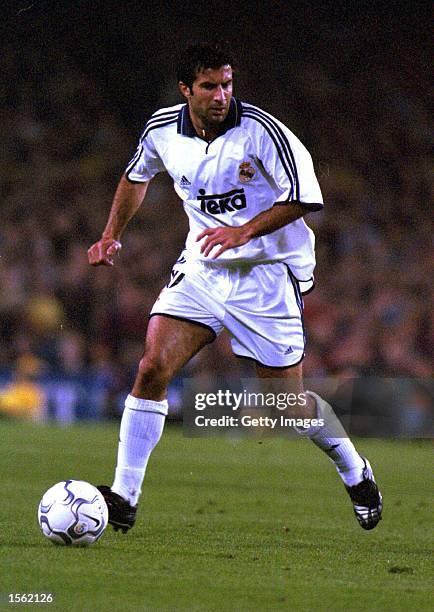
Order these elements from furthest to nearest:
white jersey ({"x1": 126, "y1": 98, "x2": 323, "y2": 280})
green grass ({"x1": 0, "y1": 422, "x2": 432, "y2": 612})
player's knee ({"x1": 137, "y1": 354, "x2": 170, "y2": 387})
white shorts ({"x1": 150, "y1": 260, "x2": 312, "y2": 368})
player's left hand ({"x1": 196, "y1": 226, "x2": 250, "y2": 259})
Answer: white shorts ({"x1": 150, "y1": 260, "x2": 312, "y2": 368}), white jersey ({"x1": 126, "y1": 98, "x2": 323, "y2": 280}), player's knee ({"x1": 137, "y1": 354, "x2": 170, "y2": 387}), player's left hand ({"x1": 196, "y1": 226, "x2": 250, "y2": 259}), green grass ({"x1": 0, "y1": 422, "x2": 432, "y2": 612})

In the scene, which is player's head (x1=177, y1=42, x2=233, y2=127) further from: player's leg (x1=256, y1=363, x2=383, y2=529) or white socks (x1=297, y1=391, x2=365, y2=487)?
white socks (x1=297, y1=391, x2=365, y2=487)

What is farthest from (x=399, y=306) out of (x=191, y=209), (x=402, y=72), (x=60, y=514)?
(x=60, y=514)

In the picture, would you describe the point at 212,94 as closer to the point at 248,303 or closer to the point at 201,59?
the point at 201,59

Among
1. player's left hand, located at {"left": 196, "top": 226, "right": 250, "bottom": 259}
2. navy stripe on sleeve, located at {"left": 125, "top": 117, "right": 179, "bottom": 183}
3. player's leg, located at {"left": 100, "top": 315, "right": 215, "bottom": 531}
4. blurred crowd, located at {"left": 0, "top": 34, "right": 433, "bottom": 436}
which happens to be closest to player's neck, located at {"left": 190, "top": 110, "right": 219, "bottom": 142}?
navy stripe on sleeve, located at {"left": 125, "top": 117, "right": 179, "bottom": 183}

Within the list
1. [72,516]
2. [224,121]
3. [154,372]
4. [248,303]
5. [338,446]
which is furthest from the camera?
[338,446]

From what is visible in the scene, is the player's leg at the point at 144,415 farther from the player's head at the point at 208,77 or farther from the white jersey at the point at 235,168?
the player's head at the point at 208,77

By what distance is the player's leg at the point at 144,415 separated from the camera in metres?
4.91

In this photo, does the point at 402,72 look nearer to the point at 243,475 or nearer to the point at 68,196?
the point at 68,196

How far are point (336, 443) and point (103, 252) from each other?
1308mm

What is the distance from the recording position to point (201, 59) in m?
5.04

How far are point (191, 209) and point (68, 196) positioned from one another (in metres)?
10.4

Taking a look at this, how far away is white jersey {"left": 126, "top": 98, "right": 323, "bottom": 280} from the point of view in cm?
511

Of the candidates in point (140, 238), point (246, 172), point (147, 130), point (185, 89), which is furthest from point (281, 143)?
point (140, 238)

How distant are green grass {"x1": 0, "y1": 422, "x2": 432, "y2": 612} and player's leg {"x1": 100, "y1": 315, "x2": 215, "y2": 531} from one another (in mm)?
157
